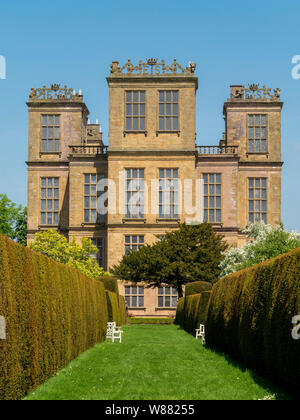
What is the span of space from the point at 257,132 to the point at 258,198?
5.43 meters

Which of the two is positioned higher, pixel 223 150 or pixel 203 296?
pixel 223 150

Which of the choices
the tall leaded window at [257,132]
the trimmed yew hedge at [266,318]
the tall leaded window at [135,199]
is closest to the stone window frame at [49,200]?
the tall leaded window at [135,199]

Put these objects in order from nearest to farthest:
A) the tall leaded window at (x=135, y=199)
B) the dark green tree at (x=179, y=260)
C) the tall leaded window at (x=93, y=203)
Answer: the dark green tree at (x=179, y=260)
the tall leaded window at (x=135, y=199)
the tall leaded window at (x=93, y=203)

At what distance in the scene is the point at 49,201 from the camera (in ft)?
169

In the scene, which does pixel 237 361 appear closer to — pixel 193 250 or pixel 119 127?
pixel 193 250

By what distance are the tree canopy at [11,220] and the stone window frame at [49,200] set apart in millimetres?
10336

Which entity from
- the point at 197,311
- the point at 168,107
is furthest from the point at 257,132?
the point at 197,311

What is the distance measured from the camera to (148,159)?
47781 millimetres

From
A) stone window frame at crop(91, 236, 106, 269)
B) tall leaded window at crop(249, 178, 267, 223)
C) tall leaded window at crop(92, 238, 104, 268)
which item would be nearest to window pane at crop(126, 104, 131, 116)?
stone window frame at crop(91, 236, 106, 269)

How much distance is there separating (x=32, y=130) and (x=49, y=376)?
42.9 meters

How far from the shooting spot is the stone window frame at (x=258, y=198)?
165 ft

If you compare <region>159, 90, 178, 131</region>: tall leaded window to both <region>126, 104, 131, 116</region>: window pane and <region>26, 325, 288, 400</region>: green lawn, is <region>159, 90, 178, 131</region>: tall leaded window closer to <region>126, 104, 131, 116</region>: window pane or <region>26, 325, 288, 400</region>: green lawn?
<region>126, 104, 131, 116</region>: window pane

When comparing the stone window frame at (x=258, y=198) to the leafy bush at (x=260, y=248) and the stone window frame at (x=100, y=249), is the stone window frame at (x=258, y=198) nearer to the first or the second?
the leafy bush at (x=260, y=248)
